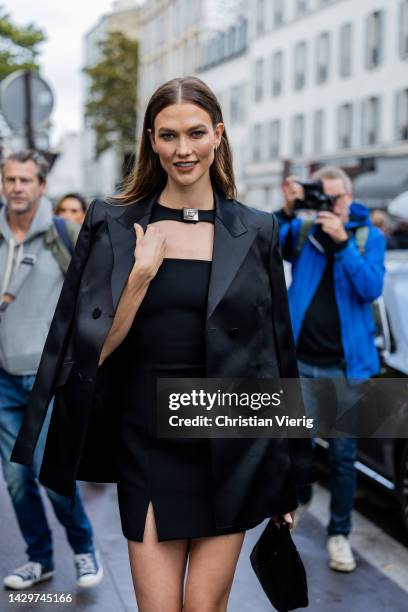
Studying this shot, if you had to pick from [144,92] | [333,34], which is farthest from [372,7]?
[144,92]

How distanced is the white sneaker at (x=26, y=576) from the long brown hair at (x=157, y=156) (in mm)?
2350

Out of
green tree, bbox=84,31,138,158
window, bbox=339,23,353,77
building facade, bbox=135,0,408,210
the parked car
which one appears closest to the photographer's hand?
the parked car

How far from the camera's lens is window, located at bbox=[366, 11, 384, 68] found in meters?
40.3

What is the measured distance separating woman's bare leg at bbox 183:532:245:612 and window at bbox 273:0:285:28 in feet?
160

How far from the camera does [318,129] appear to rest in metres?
46.3

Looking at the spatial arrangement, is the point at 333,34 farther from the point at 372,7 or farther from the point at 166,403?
the point at 166,403

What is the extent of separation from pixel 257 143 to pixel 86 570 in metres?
49.2

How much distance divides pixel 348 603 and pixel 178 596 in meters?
2.12

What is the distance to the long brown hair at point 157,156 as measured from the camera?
10.00ft

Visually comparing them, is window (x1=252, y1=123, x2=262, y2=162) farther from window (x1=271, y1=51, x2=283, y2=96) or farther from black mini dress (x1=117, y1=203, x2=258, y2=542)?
black mini dress (x1=117, y1=203, x2=258, y2=542)

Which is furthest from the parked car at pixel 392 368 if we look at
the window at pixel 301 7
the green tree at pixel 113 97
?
the green tree at pixel 113 97

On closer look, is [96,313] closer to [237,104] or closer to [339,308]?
[339,308]

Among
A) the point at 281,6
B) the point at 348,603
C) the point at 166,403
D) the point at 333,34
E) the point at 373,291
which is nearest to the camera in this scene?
the point at 166,403

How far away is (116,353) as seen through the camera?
10.1 feet
